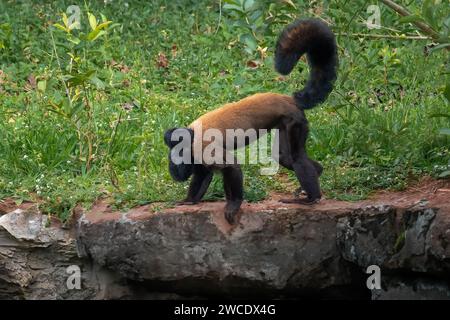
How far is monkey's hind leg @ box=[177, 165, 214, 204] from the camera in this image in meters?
7.50

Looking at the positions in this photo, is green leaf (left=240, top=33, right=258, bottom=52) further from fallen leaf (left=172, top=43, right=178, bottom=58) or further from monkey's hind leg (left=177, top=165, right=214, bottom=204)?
fallen leaf (left=172, top=43, right=178, bottom=58)

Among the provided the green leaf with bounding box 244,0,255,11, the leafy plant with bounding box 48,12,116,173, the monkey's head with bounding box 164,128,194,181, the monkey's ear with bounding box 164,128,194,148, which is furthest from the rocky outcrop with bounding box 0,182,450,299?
the green leaf with bounding box 244,0,255,11

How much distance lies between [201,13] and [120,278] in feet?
16.7

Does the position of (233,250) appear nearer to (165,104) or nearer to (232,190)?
(232,190)

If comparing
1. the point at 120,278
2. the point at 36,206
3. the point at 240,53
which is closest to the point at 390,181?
the point at 120,278

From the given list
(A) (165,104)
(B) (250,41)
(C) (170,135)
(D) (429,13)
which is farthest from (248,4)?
(A) (165,104)

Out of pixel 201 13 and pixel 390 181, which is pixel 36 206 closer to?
pixel 390 181

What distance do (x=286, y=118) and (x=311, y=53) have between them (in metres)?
0.56

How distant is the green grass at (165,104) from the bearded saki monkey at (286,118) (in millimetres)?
452

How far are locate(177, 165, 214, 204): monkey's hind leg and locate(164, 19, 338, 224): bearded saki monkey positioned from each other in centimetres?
2

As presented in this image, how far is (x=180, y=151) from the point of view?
7.31m

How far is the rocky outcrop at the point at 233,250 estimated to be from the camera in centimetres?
705

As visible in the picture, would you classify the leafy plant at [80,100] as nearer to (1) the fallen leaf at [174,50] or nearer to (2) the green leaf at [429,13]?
(1) the fallen leaf at [174,50]

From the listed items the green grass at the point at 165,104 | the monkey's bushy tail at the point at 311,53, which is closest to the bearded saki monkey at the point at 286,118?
the monkey's bushy tail at the point at 311,53
